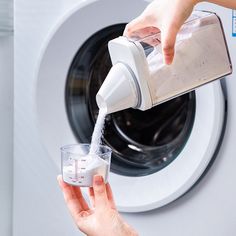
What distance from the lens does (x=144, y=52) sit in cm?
78

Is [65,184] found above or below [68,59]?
below

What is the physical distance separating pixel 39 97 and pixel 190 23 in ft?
1.36

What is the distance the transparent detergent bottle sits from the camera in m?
0.76

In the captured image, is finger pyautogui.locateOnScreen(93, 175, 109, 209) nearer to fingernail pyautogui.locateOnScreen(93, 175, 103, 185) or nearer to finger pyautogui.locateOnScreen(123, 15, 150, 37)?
fingernail pyautogui.locateOnScreen(93, 175, 103, 185)

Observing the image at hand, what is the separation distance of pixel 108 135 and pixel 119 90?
46 cm

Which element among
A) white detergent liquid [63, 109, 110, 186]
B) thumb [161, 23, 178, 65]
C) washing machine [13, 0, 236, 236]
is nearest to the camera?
thumb [161, 23, 178, 65]

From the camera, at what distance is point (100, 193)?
0.78m

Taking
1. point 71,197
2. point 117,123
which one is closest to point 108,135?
point 117,123

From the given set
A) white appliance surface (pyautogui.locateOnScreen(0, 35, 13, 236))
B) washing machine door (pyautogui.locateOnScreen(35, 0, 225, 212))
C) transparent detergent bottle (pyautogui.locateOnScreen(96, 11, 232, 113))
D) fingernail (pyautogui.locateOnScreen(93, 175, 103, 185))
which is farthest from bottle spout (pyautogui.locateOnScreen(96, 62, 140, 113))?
white appliance surface (pyautogui.locateOnScreen(0, 35, 13, 236))

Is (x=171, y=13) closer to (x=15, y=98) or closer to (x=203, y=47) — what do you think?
(x=203, y=47)

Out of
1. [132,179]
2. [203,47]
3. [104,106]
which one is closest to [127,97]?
[104,106]

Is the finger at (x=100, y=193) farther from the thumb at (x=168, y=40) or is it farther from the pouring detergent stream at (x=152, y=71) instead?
the thumb at (x=168, y=40)

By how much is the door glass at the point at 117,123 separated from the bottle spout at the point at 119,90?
0.93ft

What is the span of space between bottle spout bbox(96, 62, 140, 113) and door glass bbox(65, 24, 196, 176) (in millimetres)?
283
